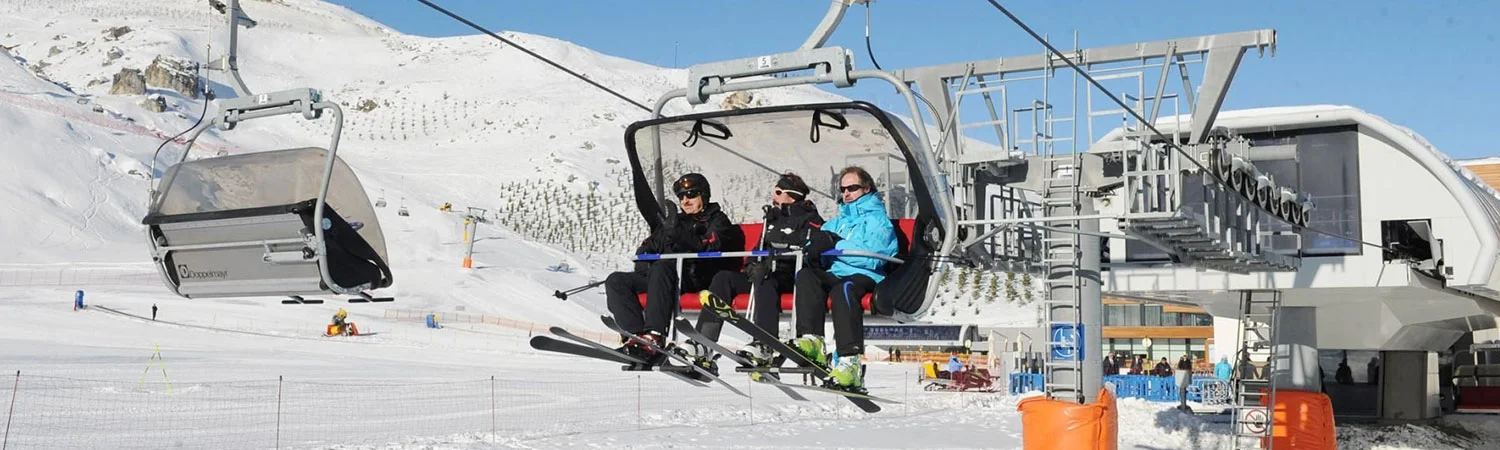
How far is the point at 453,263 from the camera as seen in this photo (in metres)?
68.9

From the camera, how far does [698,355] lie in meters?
9.74

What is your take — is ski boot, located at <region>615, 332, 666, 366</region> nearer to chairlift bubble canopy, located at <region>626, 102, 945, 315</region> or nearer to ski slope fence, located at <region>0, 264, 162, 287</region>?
chairlift bubble canopy, located at <region>626, 102, 945, 315</region>

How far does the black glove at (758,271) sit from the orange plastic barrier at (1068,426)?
5.35 meters

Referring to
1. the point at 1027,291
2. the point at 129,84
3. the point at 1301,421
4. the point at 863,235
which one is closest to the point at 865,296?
the point at 863,235

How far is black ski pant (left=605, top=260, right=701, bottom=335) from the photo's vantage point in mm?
9711

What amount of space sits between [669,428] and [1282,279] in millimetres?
9873

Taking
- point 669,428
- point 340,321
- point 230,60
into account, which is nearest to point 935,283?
point 230,60

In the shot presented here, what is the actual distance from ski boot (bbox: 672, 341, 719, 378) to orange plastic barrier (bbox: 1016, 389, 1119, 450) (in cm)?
535

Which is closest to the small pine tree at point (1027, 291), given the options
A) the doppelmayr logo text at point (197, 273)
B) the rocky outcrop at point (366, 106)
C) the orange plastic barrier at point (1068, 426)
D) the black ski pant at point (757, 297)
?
the rocky outcrop at point (366, 106)

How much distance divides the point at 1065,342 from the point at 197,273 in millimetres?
8785

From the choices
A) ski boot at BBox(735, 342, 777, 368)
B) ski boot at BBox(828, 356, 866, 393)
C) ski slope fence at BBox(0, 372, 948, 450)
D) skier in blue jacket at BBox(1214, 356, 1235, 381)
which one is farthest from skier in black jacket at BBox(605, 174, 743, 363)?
skier in blue jacket at BBox(1214, 356, 1235, 381)

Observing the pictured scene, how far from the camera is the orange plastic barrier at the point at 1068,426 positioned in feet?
45.2

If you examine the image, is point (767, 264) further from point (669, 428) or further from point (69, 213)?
point (69, 213)

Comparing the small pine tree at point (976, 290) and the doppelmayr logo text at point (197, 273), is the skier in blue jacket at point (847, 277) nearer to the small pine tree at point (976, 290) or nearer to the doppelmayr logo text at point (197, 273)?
the doppelmayr logo text at point (197, 273)
